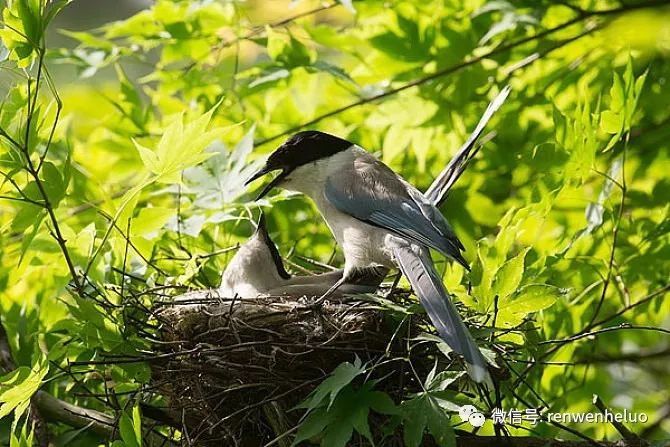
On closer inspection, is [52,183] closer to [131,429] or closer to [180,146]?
[180,146]

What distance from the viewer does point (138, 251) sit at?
2.31 metres

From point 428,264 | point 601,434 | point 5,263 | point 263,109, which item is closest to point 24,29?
point 428,264

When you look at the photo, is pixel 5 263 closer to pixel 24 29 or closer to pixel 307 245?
pixel 307 245

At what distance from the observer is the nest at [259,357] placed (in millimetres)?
1936

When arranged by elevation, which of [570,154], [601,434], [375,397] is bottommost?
[601,434]

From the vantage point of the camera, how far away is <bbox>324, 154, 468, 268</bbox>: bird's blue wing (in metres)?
2.08

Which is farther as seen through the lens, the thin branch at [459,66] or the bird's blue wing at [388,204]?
the thin branch at [459,66]

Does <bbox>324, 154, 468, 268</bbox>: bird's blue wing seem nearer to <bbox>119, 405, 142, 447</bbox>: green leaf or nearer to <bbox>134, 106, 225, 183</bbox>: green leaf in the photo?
<bbox>134, 106, 225, 183</bbox>: green leaf

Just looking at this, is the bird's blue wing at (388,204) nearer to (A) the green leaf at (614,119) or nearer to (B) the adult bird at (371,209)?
(B) the adult bird at (371,209)

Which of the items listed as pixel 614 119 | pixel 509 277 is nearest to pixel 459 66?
pixel 614 119

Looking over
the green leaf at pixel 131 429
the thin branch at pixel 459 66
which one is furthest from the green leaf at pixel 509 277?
the thin branch at pixel 459 66

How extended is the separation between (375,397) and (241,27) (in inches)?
58.3

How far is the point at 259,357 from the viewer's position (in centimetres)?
196

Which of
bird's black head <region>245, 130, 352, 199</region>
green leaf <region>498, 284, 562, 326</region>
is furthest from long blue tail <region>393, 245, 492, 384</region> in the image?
bird's black head <region>245, 130, 352, 199</region>
